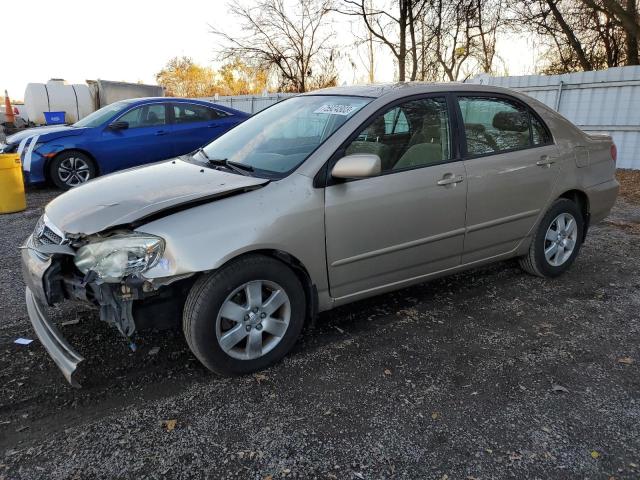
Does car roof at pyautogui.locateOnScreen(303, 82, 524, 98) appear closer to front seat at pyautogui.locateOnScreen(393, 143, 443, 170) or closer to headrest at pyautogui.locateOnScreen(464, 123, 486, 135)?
headrest at pyautogui.locateOnScreen(464, 123, 486, 135)

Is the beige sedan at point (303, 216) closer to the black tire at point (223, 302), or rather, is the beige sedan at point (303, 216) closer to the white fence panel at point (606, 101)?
the black tire at point (223, 302)

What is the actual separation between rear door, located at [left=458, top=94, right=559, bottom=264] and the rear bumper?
2.72 m

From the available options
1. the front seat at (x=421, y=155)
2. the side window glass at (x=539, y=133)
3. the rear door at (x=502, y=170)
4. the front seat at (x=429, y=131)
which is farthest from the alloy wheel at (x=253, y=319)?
the side window glass at (x=539, y=133)

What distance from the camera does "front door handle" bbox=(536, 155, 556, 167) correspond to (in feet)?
13.0

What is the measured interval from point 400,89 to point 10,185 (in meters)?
6.17

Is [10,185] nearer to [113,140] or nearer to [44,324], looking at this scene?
[113,140]

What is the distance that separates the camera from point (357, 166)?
2.84 m

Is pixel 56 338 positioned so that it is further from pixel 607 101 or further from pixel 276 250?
pixel 607 101

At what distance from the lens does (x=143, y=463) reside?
7.15 ft

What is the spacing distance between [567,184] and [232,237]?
307 centimetres

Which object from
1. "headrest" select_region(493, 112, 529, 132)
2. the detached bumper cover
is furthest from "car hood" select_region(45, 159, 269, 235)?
"headrest" select_region(493, 112, 529, 132)

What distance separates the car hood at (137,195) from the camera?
8.50ft

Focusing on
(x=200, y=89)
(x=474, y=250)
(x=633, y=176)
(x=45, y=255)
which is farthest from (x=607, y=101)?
(x=200, y=89)

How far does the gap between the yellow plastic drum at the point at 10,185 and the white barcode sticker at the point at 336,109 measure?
18.2 feet
